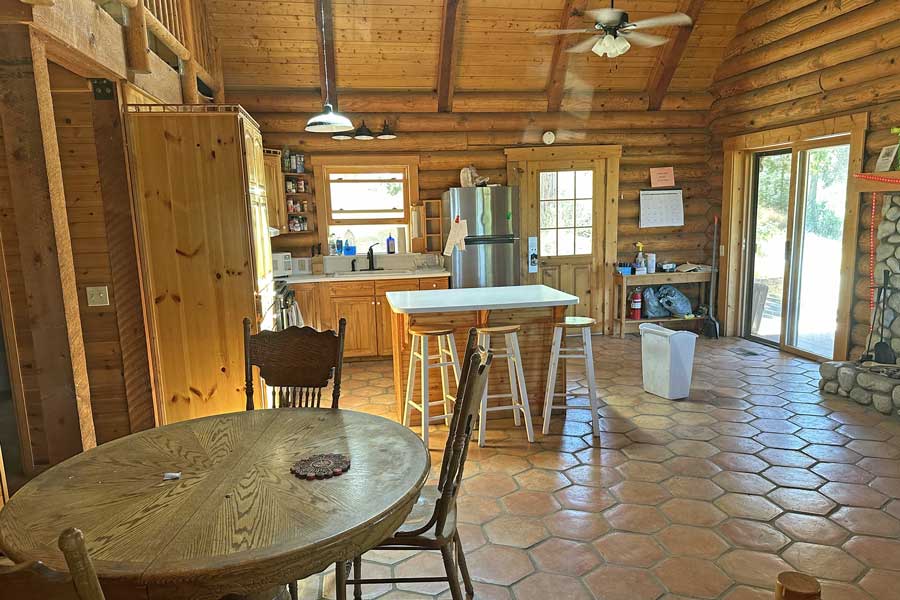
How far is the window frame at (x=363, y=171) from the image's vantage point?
6.21 m

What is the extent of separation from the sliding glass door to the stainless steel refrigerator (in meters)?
2.70

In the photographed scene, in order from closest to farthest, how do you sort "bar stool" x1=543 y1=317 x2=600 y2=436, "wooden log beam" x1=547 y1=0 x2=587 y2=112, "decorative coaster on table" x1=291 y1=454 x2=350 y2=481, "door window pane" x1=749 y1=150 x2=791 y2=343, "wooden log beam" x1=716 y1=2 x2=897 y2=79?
"decorative coaster on table" x1=291 y1=454 x2=350 y2=481 → "bar stool" x1=543 y1=317 x2=600 y2=436 → "wooden log beam" x1=716 y1=2 x2=897 y2=79 → "wooden log beam" x1=547 y1=0 x2=587 y2=112 → "door window pane" x1=749 y1=150 x2=791 y2=343

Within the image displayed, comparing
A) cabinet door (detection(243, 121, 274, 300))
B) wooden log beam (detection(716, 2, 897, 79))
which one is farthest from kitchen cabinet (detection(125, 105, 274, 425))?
wooden log beam (detection(716, 2, 897, 79))

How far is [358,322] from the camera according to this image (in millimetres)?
5922

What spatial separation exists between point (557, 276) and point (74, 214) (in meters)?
4.95

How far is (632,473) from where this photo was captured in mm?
3340

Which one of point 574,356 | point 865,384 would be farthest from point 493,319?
point 865,384

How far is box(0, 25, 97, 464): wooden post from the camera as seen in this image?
2.39 meters

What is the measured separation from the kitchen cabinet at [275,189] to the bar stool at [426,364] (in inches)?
102

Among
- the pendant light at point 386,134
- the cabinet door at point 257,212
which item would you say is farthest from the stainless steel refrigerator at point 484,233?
the cabinet door at point 257,212

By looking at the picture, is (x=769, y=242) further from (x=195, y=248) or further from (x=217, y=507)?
(x=217, y=507)

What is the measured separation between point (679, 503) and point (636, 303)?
4117 millimetres

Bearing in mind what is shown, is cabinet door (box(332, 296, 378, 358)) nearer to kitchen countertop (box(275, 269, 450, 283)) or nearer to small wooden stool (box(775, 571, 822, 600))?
kitchen countertop (box(275, 269, 450, 283))

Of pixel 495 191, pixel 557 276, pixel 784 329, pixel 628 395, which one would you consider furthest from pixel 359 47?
pixel 784 329
